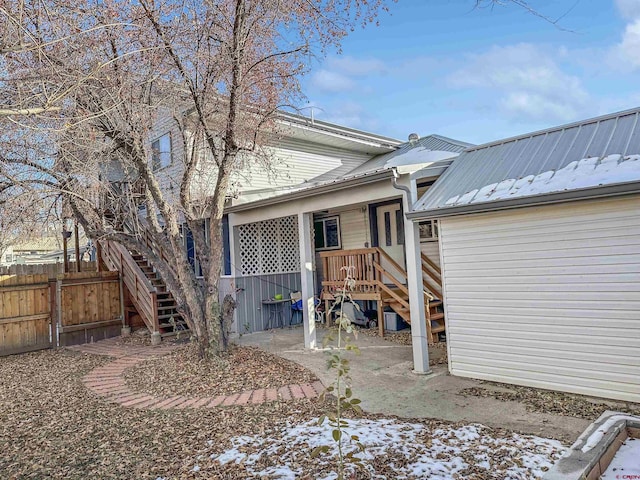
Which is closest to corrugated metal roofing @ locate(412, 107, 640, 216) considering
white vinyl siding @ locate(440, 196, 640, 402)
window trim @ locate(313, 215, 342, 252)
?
white vinyl siding @ locate(440, 196, 640, 402)

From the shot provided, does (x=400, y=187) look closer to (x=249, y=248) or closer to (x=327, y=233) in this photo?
(x=249, y=248)

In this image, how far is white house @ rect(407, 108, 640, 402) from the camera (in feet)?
14.6

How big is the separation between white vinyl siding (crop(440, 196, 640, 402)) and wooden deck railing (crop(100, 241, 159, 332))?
245 inches

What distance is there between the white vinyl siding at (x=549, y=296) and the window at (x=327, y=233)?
587cm

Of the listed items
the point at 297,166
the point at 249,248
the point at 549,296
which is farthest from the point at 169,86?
the point at 549,296

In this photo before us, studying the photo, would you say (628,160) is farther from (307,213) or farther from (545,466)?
(307,213)

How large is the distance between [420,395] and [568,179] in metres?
3.01

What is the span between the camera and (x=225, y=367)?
6.11 m

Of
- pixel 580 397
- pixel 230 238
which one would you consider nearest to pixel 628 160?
pixel 580 397

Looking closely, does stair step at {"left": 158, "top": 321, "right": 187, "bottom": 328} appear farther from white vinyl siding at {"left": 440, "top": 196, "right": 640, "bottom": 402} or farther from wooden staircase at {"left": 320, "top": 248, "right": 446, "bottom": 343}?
white vinyl siding at {"left": 440, "top": 196, "right": 640, "bottom": 402}

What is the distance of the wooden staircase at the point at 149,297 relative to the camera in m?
9.03

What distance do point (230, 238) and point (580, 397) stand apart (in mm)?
7432

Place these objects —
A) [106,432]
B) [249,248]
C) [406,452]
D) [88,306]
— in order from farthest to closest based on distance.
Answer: [249,248], [88,306], [106,432], [406,452]

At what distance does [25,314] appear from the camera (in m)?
8.40
